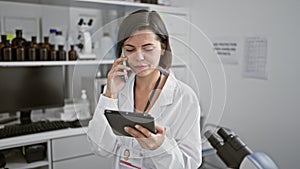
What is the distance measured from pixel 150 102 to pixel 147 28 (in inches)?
8.8

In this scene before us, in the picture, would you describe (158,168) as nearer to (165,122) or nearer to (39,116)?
(165,122)

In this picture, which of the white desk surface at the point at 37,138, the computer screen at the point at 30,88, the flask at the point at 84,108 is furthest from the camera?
the computer screen at the point at 30,88

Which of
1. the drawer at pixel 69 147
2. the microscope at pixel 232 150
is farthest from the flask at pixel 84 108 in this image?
the drawer at pixel 69 147

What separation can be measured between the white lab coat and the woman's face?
0.07 m

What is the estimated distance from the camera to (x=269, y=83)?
82.3 inches

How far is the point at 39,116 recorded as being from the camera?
7.59 feet

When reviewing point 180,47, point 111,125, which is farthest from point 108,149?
point 180,47

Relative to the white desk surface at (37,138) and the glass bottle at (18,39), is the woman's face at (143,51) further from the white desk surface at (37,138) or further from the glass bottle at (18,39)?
the glass bottle at (18,39)

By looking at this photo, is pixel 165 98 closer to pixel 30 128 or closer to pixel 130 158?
pixel 130 158

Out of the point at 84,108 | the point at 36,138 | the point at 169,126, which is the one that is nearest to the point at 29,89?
the point at 36,138

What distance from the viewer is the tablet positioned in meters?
0.80

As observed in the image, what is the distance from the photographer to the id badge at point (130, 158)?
0.95m

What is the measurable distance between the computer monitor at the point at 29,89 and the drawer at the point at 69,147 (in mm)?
361

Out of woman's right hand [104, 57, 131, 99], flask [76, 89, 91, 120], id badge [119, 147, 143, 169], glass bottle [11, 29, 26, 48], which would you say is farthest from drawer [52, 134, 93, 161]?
woman's right hand [104, 57, 131, 99]
